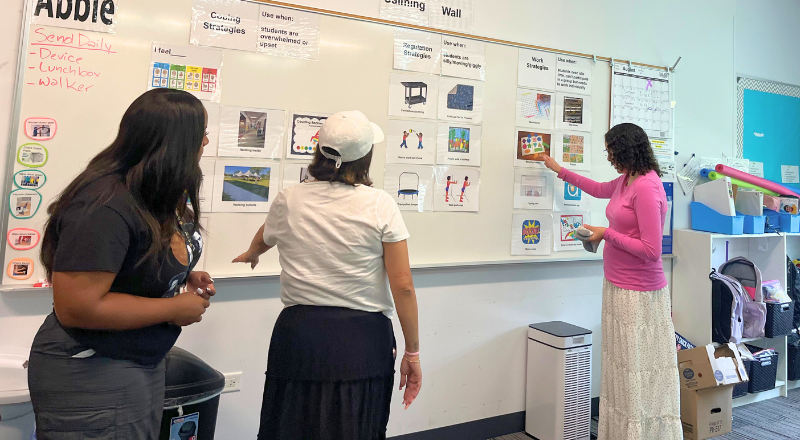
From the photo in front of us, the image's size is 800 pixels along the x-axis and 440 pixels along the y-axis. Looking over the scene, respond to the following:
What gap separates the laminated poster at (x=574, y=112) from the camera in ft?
9.03

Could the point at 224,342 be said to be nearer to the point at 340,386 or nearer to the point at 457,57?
the point at 340,386

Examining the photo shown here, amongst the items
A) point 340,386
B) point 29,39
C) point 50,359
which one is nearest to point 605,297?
point 340,386

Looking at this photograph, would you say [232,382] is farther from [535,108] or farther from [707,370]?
[707,370]

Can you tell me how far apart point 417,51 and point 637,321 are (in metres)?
1.67

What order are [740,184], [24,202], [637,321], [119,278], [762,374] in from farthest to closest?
[740,184], [762,374], [637,321], [24,202], [119,278]

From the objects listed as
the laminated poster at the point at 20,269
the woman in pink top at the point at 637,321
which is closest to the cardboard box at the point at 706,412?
the woman in pink top at the point at 637,321

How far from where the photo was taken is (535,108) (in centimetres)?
269

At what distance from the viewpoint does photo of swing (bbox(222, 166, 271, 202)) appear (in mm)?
2041

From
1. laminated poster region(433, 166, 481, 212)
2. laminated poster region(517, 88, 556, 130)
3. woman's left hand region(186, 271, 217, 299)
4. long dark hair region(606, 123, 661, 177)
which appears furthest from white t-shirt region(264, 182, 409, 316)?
laminated poster region(517, 88, 556, 130)

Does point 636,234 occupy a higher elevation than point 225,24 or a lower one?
lower

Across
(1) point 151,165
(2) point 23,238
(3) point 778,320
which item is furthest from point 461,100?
(3) point 778,320

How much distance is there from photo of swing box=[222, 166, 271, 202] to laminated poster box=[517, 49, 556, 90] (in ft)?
4.88

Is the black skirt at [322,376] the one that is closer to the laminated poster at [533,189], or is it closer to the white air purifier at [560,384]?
the white air purifier at [560,384]

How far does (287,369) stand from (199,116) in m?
0.73
